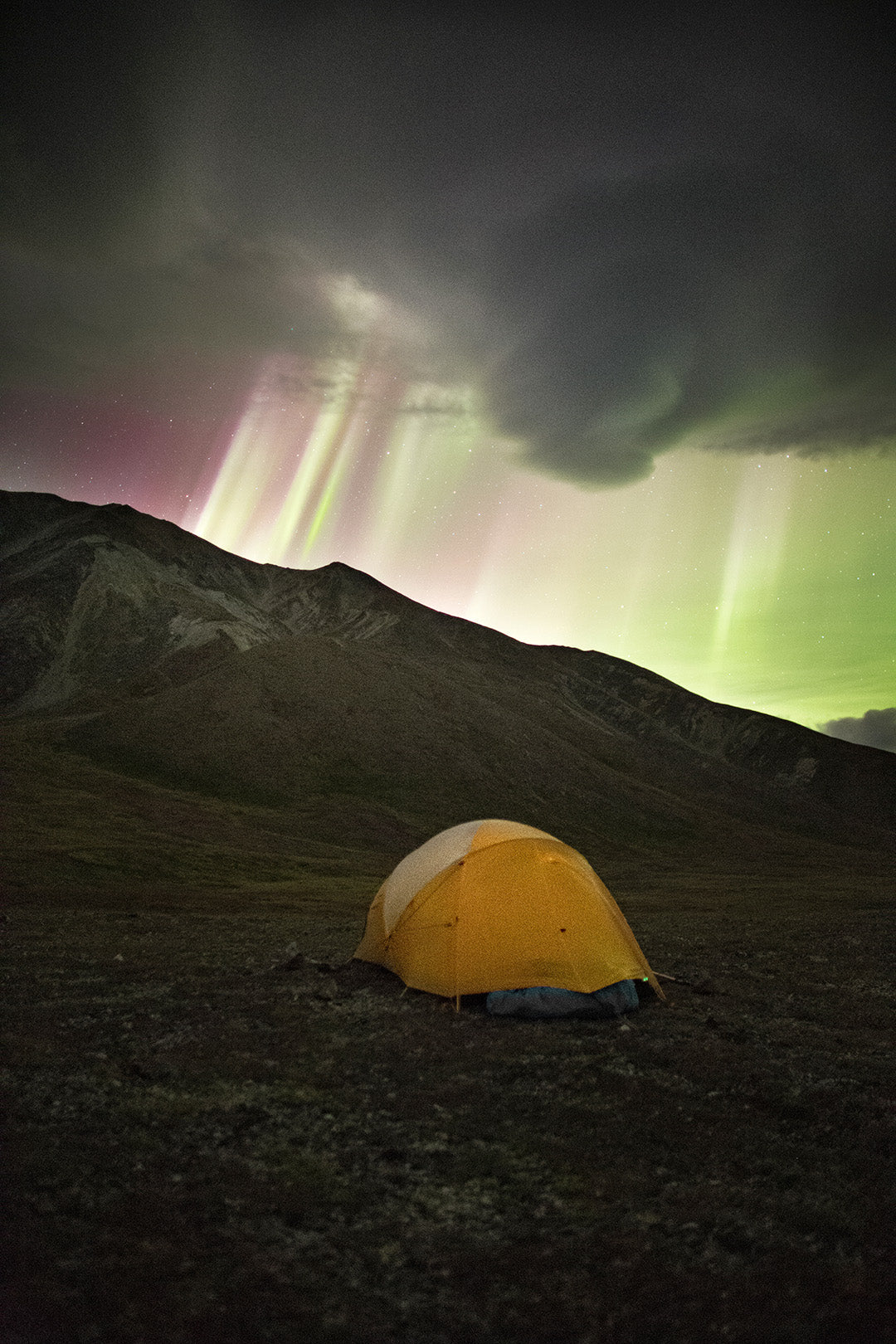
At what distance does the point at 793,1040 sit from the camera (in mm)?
10852

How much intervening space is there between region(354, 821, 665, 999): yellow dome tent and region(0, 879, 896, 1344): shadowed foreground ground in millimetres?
640

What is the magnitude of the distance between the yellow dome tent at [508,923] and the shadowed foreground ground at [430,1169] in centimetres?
64

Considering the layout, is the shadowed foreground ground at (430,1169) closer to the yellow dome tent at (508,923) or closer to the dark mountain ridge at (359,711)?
the yellow dome tent at (508,923)

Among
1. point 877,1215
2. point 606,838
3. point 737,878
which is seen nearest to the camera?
point 877,1215

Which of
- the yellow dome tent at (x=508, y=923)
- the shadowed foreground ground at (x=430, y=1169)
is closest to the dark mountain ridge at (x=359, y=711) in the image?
the yellow dome tent at (x=508, y=923)

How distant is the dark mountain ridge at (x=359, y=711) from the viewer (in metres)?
82.7

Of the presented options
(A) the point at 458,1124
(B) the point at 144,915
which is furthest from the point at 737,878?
(A) the point at 458,1124

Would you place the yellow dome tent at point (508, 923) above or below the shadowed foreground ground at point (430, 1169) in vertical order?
above

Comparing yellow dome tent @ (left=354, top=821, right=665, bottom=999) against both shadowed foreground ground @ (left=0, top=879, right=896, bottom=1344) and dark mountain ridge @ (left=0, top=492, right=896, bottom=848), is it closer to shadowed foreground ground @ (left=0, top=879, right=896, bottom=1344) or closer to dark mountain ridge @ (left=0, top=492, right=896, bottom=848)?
shadowed foreground ground @ (left=0, top=879, right=896, bottom=1344)

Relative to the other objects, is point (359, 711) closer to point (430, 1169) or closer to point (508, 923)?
point (508, 923)

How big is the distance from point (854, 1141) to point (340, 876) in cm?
3678

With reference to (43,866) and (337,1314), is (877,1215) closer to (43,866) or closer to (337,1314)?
(337,1314)

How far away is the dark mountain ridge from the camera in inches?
3255

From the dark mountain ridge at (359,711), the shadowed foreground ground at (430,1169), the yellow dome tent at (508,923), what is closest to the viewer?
the shadowed foreground ground at (430,1169)
